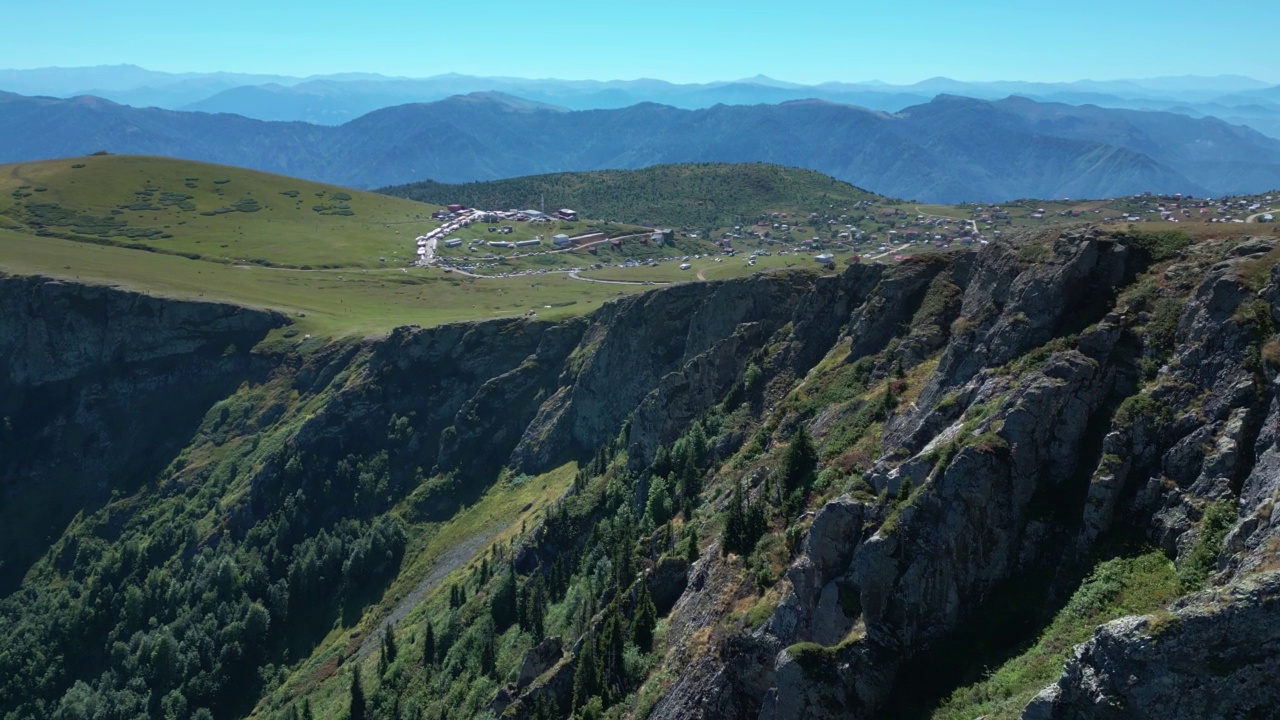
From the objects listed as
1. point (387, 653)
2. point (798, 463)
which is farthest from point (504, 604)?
point (798, 463)

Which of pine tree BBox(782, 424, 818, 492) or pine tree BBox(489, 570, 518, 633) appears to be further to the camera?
pine tree BBox(489, 570, 518, 633)

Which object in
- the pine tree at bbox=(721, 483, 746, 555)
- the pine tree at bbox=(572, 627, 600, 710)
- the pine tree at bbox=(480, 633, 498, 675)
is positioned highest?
the pine tree at bbox=(721, 483, 746, 555)

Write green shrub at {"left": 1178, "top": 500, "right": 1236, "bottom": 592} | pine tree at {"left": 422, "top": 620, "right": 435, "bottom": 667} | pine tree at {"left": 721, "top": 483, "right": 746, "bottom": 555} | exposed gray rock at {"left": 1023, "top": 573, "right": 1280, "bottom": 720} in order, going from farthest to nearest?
pine tree at {"left": 422, "top": 620, "right": 435, "bottom": 667} < pine tree at {"left": 721, "top": 483, "right": 746, "bottom": 555} < green shrub at {"left": 1178, "top": 500, "right": 1236, "bottom": 592} < exposed gray rock at {"left": 1023, "top": 573, "right": 1280, "bottom": 720}

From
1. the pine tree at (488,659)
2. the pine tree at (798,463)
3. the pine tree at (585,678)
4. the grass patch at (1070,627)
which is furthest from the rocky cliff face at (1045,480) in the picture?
the pine tree at (488,659)

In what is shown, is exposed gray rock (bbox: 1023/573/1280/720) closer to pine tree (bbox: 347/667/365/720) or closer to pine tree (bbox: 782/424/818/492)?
pine tree (bbox: 782/424/818/492)

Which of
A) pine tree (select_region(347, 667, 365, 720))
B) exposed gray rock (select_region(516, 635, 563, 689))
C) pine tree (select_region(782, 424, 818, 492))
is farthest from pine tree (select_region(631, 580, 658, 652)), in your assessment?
pine tree (select_region(347, 667, 365, 720))

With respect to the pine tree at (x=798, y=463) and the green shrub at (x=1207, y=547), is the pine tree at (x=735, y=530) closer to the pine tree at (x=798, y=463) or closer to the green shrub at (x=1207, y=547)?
the pine tree at (x=798, y=463)

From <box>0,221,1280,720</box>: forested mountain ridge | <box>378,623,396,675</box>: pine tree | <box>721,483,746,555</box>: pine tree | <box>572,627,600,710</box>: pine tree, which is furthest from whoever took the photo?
<box>378,623,396,675</box>: pine tree

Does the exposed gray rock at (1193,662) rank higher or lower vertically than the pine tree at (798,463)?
higher

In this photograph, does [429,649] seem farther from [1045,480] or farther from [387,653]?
[1045,480]

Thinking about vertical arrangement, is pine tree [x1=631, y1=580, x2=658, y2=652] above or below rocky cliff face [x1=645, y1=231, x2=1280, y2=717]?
below
